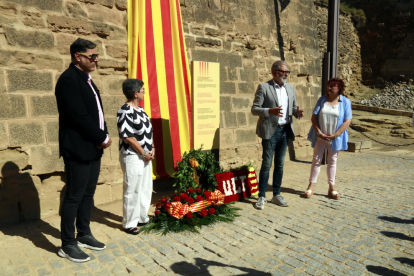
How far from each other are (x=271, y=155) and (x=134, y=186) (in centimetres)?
192

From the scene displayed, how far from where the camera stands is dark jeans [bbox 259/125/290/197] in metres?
4.64

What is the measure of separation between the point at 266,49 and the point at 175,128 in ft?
10.4

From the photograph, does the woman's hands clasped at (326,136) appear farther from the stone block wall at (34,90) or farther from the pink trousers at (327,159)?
the stone block wall at (34,90)

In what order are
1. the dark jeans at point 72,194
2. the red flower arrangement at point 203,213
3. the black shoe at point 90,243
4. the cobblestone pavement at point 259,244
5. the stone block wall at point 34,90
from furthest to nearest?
the red flower arrangement at point 203,213, the stone block wall at point 34,90, the black shoe at point 90,243, the dark jeans at point 72,194, the cobblestone pavement at point 259,244

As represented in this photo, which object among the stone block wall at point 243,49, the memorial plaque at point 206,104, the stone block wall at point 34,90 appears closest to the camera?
the stone block wall at point 34,90

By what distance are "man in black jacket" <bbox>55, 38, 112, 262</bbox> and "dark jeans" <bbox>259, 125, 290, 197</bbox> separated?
2248 mm

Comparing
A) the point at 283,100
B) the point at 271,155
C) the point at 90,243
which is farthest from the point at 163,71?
the point at 90,243

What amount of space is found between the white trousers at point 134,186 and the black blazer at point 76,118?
573 millimetres

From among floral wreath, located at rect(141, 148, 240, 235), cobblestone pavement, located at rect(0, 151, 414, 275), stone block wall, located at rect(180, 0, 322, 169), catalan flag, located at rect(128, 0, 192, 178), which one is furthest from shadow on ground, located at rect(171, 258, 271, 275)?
stone block wall, located at rect(180, 0, 322, 169)

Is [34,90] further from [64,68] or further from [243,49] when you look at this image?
[243,49]

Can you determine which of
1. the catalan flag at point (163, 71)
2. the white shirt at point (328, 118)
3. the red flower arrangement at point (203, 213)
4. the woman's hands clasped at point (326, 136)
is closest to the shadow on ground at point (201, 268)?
the red flower arrangement at point (203, 213)

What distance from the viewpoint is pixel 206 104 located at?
237 inches

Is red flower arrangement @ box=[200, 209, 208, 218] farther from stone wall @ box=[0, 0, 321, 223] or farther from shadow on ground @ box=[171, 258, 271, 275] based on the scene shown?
stone wall @ box=[0, 0, 321, 223]

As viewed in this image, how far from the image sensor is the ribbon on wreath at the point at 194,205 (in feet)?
12.8
